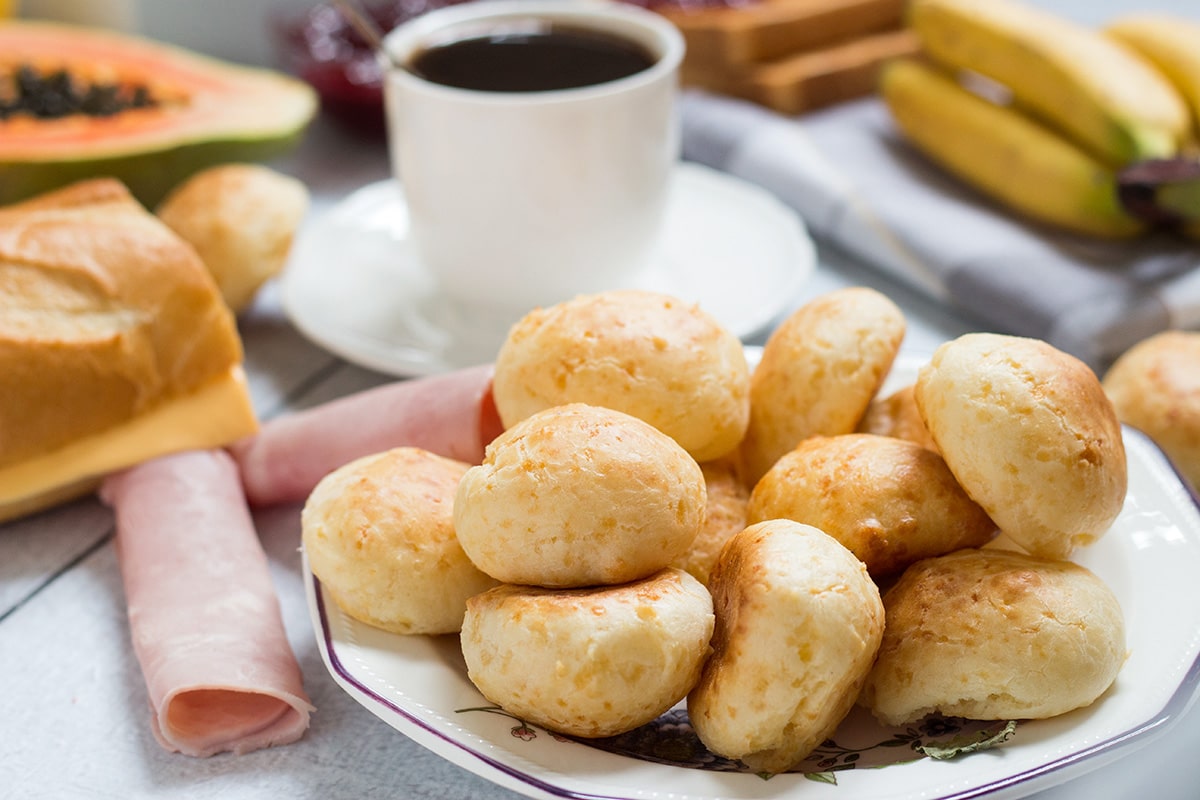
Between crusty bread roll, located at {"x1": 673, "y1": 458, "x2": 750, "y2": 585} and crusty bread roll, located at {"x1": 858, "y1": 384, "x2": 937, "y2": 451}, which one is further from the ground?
crusty bread roll, located at {"x1": 858, "y1": 384, "x2": 937, "y2": 451}

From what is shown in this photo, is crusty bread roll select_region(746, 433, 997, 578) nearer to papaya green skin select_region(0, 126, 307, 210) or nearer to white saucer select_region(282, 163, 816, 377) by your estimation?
white saucer select_region(282, 163, 816, 377)

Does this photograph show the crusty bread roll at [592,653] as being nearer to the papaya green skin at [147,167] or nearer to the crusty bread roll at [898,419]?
the crusty bread roll at [898,419]

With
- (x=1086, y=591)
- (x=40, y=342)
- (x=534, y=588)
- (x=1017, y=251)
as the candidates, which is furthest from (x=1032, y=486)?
(x=40, y=342)

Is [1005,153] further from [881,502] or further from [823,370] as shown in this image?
[881,502]

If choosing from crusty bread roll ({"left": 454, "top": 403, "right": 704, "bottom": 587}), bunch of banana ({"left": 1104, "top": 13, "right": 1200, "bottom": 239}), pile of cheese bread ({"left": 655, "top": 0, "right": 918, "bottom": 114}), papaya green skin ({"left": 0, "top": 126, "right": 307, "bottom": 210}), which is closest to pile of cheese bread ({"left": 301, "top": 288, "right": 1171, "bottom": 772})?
crusty bread roll ({"left": 454, "top": 403, "right": 704, "bottom": 587})

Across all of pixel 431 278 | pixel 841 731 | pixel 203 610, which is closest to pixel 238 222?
pixel 431 278

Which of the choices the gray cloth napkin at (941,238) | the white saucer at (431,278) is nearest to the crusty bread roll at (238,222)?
the white saucer at (431,278)

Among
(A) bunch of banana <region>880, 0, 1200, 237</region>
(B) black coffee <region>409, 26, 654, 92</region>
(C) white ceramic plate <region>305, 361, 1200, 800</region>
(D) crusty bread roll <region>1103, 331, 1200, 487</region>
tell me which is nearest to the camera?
(C) white ceramic plate <region>305, 361, 1200, 800</region>
